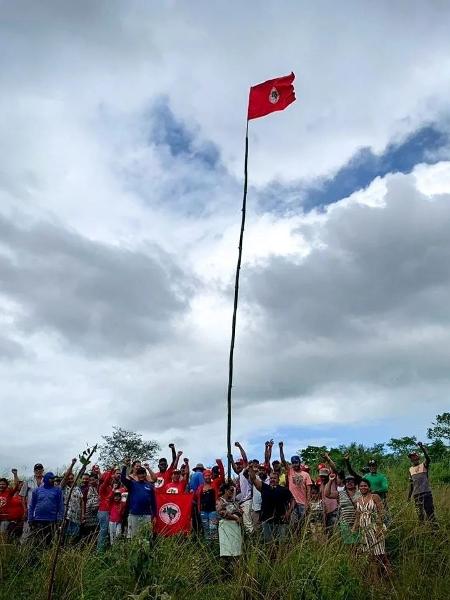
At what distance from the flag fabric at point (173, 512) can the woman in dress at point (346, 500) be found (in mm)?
2540

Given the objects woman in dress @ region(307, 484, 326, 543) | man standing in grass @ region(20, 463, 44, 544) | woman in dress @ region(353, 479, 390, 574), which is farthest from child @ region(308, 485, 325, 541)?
man standing in grass @ region(20, 463, 44, 544)

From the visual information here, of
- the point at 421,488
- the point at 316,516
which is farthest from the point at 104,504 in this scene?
the point at 421,488

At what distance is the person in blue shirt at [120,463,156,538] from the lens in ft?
41.3

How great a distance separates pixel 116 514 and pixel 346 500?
168 inches

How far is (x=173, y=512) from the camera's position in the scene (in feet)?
42.7

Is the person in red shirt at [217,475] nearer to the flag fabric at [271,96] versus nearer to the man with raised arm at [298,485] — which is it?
the man with raised arm at [298,485]

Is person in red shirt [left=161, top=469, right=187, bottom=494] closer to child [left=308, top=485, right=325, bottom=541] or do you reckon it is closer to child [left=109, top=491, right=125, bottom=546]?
child [left=109, top=491, right=125, bottom=546]

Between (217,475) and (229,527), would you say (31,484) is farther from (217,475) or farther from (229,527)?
(229,527)

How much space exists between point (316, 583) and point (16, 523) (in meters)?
7.31

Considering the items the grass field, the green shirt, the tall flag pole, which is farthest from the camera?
the tall flag pole

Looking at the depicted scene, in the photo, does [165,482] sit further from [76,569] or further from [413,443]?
[413,443]

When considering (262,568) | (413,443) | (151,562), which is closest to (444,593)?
(262,568)

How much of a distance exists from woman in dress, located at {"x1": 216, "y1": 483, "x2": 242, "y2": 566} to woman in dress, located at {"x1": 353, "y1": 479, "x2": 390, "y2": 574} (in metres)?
1.85

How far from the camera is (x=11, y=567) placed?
1097 cm
